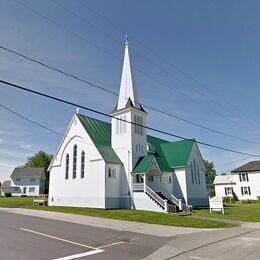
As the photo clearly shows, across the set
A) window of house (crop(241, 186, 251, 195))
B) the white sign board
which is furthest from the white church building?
window of house (crop(241, 186, 251, 195))

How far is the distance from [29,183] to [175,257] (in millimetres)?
78038

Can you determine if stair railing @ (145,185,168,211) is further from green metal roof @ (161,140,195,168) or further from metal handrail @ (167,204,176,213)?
green metal roof @ (161,140,195,168)

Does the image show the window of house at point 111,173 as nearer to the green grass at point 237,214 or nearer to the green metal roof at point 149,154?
the green metal roof at point 149,154

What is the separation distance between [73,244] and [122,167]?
64.9 ft

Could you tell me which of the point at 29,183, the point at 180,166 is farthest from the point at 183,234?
the point at 29,183

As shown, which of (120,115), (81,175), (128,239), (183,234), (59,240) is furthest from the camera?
(120,115)

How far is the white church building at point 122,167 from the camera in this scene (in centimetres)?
2809

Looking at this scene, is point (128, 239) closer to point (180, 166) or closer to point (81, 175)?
point (81, 175)

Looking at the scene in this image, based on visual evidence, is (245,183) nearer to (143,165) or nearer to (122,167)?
(143,165)

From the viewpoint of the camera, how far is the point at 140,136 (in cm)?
3173

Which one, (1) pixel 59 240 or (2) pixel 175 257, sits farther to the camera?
(1) pixel 59 240

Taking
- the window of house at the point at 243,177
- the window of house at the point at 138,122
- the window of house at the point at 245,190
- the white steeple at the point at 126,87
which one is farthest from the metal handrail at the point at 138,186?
the window of house at the point at 243,177

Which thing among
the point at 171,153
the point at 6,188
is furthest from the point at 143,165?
the point at 6,188

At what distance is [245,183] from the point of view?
5791cm
